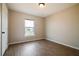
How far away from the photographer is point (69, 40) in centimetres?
422

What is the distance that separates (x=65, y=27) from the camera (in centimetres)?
446

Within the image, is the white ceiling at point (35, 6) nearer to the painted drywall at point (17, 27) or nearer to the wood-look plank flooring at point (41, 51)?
the painted drywall at point (17, 27)

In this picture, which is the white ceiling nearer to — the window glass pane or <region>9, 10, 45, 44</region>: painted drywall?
<region>9, 10, 45, 44</region>: painted drywall

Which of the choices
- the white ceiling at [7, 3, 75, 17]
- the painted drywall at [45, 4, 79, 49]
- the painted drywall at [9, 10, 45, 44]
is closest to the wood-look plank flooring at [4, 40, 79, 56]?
the painted drywall at [45, 4, 79, 49]

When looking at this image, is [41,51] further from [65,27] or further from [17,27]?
[17,27]

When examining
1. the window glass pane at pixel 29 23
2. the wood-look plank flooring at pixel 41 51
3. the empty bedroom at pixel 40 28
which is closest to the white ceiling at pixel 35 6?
the empty bedroom at pixel 40 28

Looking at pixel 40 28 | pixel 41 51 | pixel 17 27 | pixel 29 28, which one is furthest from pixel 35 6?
pixel 40 28

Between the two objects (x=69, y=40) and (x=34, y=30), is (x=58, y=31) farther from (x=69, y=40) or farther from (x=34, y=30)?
(x=34, y=30)

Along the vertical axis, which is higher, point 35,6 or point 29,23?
point 35,6

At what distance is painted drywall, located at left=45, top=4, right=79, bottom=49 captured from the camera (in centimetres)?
379

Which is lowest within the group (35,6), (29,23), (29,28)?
(29,28)

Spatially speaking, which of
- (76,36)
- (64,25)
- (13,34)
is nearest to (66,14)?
(64,25)

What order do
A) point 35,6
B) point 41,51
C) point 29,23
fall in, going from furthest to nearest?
1. point 29,23
2. point 35,6
3. point 41,51

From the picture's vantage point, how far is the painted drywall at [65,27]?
12.4 ft
